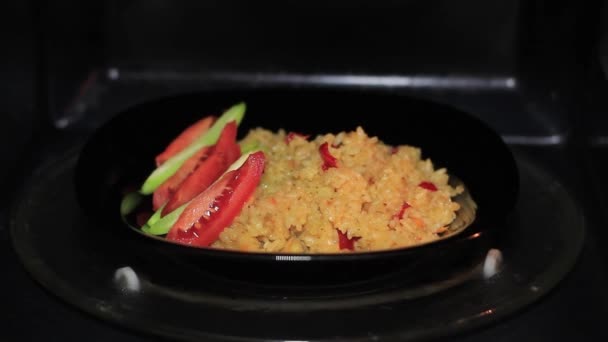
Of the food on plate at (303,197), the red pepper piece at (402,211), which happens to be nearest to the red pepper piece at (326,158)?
the food on plate at (303,197)

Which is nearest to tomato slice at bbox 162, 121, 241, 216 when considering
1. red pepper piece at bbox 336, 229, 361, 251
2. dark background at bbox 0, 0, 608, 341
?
red pepper piece at bbox 336, 229, 361, 251

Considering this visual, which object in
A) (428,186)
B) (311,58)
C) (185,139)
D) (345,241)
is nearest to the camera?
(345,241)

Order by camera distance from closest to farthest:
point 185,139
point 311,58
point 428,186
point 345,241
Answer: point 345,241
point 428,186
point 185,139
point 311,58

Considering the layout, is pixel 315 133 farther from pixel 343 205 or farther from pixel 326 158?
pixel 343 205

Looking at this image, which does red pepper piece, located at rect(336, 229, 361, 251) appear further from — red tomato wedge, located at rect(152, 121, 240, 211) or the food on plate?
red tomato wedge, located at rect(152, 121, 240, 211)

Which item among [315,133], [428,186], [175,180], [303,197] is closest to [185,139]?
[175,180]

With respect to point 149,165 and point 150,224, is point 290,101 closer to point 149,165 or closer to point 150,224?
point 149,165

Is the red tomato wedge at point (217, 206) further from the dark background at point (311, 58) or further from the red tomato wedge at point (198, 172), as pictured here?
the dark background at point (311, 58)
